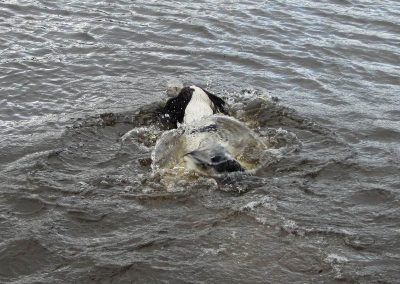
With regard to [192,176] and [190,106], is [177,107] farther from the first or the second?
[192,176]

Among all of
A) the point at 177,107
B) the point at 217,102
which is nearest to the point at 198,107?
the point at 177,107

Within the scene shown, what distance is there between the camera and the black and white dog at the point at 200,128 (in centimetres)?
620

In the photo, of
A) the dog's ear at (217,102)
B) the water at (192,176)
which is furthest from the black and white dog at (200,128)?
the water at (192,176)

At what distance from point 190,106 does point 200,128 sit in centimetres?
61

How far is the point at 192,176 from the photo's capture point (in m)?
6.21

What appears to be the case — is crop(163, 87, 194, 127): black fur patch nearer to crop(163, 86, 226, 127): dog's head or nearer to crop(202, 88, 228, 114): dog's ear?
crop(163, 86, 226, 127): dog's head

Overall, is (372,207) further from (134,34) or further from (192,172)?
(134,34)

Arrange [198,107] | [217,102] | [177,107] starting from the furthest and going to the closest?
[217,102] → [177,107] → [198,107]

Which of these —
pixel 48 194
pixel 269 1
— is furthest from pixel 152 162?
pixel 269 1

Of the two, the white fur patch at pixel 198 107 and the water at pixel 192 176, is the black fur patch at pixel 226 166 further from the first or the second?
the white fur patch at pixel 198 107

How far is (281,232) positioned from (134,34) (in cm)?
658

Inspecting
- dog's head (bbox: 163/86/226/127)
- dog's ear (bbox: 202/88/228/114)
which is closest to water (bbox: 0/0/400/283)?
dog's head (bbox: 163/86/226/127)

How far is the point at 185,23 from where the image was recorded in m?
11.5

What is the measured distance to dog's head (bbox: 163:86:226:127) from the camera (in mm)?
7325
